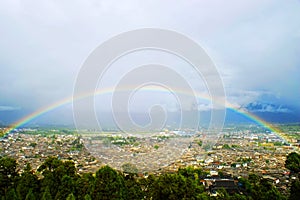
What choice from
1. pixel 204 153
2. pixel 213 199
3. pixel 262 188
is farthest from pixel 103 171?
pixel 204 153

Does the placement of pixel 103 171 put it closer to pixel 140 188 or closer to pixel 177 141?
pixel 140 188

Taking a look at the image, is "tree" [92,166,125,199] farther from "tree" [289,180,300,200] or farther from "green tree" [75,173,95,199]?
"tree" [289,180,300,200]

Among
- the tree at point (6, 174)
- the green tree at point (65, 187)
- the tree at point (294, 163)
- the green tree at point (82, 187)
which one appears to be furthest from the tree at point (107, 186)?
the tree at point (294, 163)


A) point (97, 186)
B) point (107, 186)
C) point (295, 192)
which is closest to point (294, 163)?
point (295, 192)

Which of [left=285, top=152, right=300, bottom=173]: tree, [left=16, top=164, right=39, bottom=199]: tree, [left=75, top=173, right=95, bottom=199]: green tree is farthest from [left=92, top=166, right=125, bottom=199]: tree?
[left=285, top=152, right=300, bottom=173]: tree

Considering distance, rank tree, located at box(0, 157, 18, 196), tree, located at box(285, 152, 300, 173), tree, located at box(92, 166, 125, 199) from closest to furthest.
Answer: tree, located at box(92, 166, 125, 199)
tree, located at box(0, 157, 18, 196)
tree, located at box(285, 152, 300, 173)

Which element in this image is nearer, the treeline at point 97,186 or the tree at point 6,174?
the treeline at point 97,186

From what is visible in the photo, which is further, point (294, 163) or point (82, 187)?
point (294, 163)

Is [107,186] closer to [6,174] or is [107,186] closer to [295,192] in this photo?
[6,174]

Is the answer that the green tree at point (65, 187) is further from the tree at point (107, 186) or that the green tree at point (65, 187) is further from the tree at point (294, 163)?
the tree at point (294, 163)
